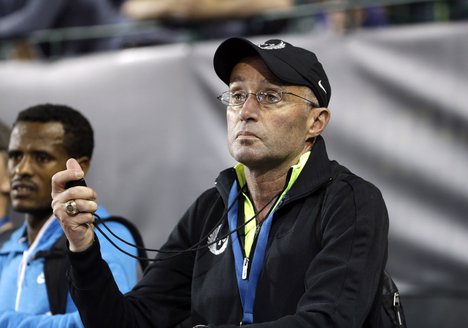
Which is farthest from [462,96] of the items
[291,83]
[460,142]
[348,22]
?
[291,83]

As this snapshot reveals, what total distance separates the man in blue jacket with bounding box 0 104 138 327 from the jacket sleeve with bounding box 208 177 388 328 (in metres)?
1.08

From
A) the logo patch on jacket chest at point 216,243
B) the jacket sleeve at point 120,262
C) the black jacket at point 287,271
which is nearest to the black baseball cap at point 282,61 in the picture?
the black jacket at point 287,271

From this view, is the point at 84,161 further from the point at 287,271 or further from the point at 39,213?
the point at 287,271

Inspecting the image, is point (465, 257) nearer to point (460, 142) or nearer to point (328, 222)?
point (460, 142)

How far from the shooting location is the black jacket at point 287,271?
266cm

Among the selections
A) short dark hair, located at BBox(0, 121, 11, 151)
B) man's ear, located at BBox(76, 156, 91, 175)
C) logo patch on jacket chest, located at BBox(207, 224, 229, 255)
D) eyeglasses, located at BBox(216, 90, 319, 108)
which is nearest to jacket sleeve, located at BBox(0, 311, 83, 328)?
logo patch on jacket chest, located at BBox(207, 224, 229, 255)

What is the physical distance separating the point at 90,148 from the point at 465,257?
1.82 m

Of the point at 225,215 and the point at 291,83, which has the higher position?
the point at 291,83

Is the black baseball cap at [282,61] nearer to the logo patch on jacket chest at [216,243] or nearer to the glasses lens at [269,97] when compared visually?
the glasses lens at [269,97]

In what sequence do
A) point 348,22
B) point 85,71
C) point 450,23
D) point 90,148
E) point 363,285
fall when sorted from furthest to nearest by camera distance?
point 85,71 → point 348,22 → point 450,23 → point 90,148 → point 363,285

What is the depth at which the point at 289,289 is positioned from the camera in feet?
9.29

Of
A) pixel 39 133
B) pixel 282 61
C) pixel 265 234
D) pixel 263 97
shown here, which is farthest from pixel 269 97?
pixel 39 133

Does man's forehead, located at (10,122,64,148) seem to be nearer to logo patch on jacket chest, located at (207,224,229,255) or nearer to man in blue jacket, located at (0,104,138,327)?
man in blue jacket, located at (0,104,138,327)

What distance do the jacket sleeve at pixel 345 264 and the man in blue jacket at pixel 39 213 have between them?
1.08 m
